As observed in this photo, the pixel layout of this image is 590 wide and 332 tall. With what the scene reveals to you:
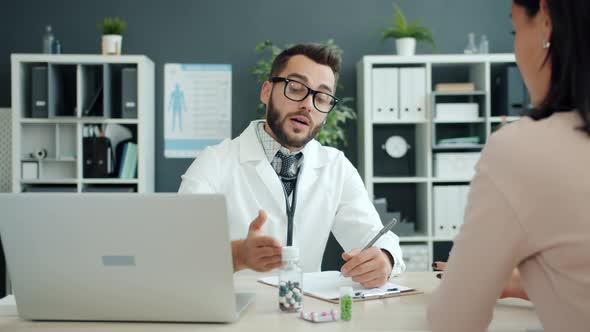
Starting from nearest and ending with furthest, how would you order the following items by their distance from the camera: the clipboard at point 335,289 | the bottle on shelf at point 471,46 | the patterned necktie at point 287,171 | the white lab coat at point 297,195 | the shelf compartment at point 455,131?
the clipboard at point 335,289, the white lab coat at point 297,195, the patterned necktie at point 287,171, the bottle on shelf at point 471,46, the shelf compartment at point 455,131

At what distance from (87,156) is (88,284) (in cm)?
286

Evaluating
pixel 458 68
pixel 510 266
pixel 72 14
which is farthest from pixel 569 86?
pixel 72 14

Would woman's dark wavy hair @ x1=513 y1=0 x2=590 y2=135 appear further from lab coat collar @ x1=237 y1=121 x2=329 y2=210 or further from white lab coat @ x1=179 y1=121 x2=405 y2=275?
lab coat collar @ x1=237 y1=121 x2=329 y2=210

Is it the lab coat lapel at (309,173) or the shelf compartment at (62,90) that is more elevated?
the shelf compartment at (62,90)

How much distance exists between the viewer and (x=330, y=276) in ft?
5.46

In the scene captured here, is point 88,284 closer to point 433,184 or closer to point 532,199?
point 532,199

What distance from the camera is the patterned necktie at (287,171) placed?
2.25 metres

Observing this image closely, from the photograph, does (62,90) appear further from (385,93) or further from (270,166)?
(270,166)

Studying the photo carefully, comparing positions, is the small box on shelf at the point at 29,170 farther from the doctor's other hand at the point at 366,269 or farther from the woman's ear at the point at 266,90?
the doctor's other hand at the point at 366,269

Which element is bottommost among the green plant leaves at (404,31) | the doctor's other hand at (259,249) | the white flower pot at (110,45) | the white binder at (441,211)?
the white binder at (441,211)

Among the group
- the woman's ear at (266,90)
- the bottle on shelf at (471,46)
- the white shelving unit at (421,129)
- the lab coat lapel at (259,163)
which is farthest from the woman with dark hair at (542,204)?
the bottle on shelf at (471,46)

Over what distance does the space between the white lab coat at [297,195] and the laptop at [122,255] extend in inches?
36.4

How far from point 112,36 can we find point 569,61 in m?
3.49

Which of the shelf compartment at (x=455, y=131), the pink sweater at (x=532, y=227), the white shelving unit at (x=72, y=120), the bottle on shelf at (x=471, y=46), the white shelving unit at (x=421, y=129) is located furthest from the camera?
the shelf compartment at (x=455, y=131)
